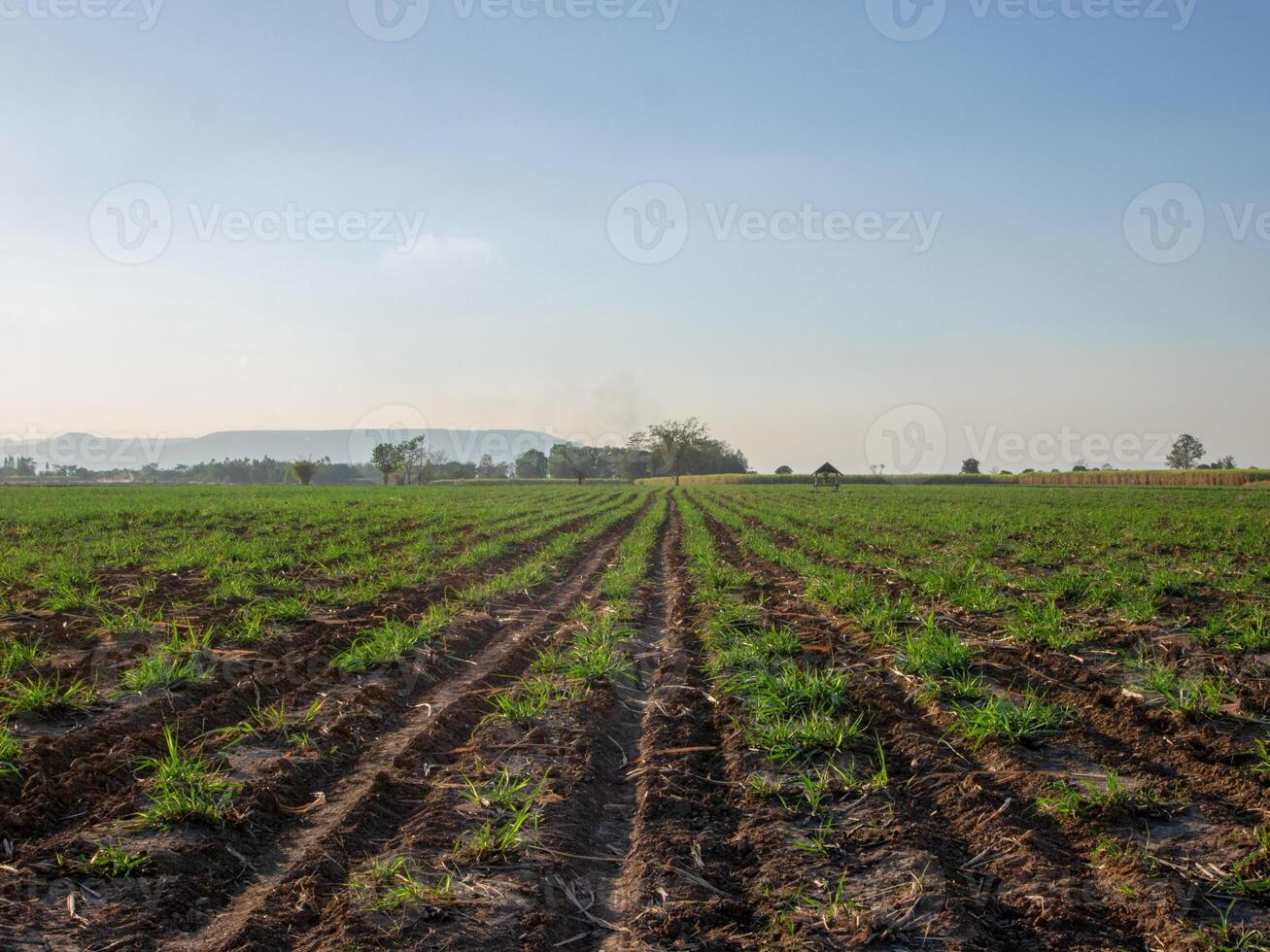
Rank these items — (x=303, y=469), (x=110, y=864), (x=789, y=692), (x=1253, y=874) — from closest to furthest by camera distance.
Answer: (x=1253, y=874) → (x=110, y=864) → (x=789, y=692) → (x=303, y=469)

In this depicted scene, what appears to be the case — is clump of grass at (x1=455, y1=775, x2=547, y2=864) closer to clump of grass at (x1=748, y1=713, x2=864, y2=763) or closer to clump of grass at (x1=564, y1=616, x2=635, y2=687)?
clump of grass at (x1=748, y1=713, x2=864, y2=763)

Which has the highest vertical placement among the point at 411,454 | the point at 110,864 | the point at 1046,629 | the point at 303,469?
the point at 411,454

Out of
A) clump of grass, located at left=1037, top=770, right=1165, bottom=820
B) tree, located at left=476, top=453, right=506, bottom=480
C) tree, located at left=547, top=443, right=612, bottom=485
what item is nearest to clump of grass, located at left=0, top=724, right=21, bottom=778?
clump of grass, located at left=1037, top=770, right=1165, bottom=820

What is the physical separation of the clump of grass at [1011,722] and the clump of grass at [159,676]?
587 cm

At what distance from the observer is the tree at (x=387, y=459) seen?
117 meters

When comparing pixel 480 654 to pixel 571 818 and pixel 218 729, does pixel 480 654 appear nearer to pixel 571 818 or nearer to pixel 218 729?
pixel 218 729

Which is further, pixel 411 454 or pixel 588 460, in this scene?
pixel 588 460

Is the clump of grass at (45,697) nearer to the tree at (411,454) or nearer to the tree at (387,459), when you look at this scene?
the tree at (387,459)

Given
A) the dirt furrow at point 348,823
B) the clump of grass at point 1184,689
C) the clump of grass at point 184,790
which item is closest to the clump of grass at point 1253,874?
the clump of grass at point 1184,689

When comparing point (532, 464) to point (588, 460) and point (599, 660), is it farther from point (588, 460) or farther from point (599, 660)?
point (599, 660)

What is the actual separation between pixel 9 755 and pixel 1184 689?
7.87 meters

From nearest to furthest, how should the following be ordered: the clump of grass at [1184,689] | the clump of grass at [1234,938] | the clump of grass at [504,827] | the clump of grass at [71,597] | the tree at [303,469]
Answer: the clump of grass at [1234,938]
the clump of grass at [504,827]
the clump of grass at [1184,689]
the clump of grass at [71,597]
the tree at [303,469]

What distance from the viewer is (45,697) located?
18.4ft

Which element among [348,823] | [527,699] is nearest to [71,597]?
[527,699]
